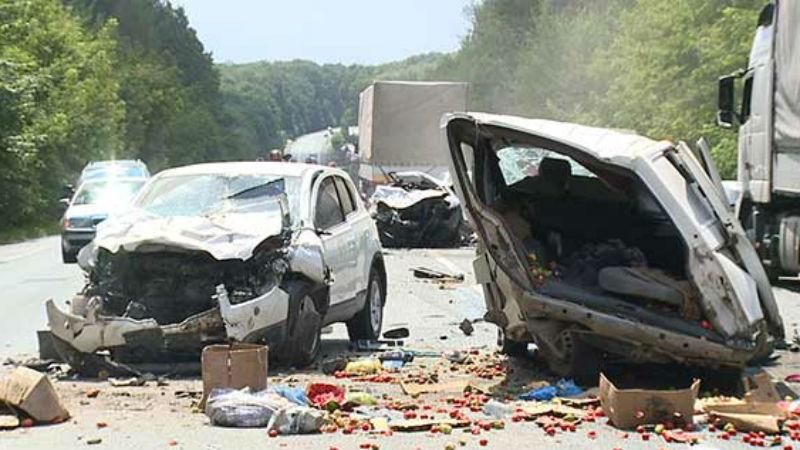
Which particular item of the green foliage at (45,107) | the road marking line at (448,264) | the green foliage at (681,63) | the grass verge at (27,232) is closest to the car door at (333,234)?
the road marking line at (448,264)

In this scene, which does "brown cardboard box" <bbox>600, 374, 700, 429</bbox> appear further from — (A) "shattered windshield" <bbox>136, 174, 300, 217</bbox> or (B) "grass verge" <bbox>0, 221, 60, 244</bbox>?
(B) "grass verge" <bbox>0, 221, 60, 244</bbox>

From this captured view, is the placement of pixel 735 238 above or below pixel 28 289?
above

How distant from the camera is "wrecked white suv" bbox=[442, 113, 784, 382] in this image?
8.73 meters

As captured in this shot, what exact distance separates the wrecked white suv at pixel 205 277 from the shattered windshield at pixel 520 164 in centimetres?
172

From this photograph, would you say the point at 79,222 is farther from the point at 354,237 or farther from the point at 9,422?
the point at 9,422

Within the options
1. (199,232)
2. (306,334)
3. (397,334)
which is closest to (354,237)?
(397,334)

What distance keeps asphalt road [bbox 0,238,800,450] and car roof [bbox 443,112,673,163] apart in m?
2.12

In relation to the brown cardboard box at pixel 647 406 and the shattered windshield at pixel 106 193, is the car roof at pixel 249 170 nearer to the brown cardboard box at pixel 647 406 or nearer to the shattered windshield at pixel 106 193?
the brown cardboard box at pixel 647 406

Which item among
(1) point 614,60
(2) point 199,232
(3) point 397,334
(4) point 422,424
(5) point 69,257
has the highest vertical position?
(1) point 614,60

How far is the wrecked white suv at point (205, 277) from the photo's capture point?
9.73 meters

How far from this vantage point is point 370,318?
1248 cm

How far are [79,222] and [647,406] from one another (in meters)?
17.9

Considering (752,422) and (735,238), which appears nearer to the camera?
(752,422)

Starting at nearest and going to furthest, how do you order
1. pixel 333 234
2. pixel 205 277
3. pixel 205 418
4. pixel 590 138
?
pixel 205 418 < pixel 590 138 < pixel 205 277 < pixel 333 234
